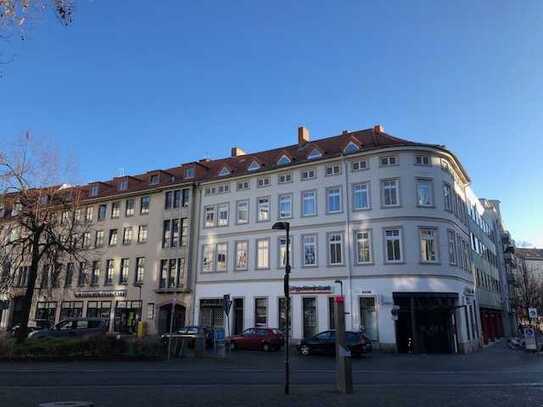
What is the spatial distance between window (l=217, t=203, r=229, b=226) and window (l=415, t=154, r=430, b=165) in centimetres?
1639

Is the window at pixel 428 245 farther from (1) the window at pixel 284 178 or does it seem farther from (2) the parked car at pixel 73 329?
(2) the parked car at pixel 73 329

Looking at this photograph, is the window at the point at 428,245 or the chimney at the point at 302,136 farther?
the chimney at the point at 302,136

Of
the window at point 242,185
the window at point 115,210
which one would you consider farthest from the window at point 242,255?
the window at point 115,210

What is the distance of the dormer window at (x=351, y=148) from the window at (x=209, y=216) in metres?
13.1

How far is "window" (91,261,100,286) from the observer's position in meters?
45.7

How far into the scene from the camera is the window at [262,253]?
121ft

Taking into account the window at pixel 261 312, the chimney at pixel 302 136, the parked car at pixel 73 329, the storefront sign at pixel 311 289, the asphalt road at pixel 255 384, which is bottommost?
the asphalt road at pixel 255 384

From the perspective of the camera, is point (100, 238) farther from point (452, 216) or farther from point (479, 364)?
point (479, 364)

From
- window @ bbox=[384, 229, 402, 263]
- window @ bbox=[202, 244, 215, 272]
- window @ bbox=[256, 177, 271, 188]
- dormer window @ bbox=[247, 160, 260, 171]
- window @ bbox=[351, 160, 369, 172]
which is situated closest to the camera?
window @ bbox=[384, 229, 402, 263]

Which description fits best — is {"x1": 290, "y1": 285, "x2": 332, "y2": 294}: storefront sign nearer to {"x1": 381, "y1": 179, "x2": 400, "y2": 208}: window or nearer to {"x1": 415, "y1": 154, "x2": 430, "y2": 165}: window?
{"x1": 381, "y1": 179, "x2": 400, "y2": 208}: window

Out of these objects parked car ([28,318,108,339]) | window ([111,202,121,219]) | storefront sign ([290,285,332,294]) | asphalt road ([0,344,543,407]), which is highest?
window ([111,202,121,219])

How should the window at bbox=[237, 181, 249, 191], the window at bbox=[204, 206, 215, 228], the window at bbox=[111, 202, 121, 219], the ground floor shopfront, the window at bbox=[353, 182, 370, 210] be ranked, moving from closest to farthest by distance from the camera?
1. the ground floor shopfront
2. the window at bbox=[353, 182, 370, 210]
3. the window at bbox=[237, 181, 249, 191]
4. the window at bbox=[204, 206, 215, 228]
5. the window at bbox=[111, 202, 121, 219]

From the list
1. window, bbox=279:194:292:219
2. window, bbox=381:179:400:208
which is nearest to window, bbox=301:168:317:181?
window, bbox=279:194:292:219

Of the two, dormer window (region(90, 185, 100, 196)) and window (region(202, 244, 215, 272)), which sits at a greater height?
dormer window (region(90, 185, 100, 196))
